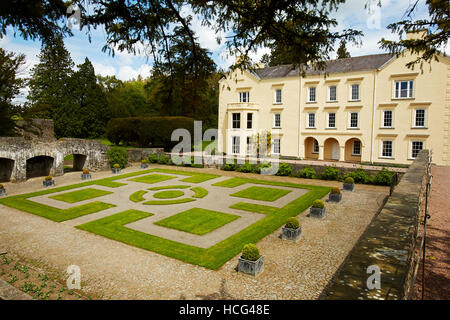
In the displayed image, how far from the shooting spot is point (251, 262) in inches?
359

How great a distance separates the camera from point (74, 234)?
13.0 metres

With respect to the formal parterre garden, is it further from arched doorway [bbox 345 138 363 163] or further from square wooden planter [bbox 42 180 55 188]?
arched doorway [bbox 345 138 363 163]

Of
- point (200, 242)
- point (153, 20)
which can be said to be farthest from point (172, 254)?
point (153, 20)

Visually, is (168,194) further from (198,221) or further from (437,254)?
(437,254)

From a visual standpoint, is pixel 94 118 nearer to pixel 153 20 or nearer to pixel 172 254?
pixel 172 254

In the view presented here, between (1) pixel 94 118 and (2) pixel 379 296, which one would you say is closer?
(2) pixel 379 296

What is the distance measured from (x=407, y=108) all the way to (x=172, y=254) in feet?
94.7

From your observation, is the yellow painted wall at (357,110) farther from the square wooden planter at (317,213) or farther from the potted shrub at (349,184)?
the square wooden planter at (317,213)

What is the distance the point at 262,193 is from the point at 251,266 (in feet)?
37.4

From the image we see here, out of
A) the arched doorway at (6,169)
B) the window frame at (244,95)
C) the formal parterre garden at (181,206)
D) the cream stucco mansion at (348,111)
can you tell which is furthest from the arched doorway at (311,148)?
the arched doorway at (6,169)

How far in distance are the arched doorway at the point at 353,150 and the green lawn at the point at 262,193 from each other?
16568 millimetres

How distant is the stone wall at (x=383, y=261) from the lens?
305cm

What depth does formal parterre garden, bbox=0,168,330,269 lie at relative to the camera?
1188cm

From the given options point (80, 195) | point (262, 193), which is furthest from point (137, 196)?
point (262, 193)
